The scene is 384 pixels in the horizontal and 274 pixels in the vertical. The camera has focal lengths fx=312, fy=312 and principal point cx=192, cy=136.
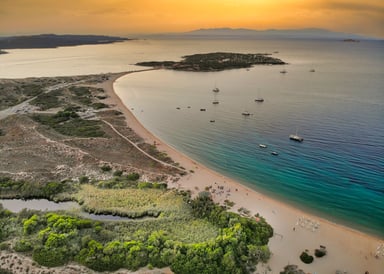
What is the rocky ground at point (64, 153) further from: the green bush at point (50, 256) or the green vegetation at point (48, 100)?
the green vegetation at point (48, 100)

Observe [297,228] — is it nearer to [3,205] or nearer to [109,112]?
[3,205]

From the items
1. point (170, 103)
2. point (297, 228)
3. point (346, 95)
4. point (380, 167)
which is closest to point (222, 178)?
point (297, 228)

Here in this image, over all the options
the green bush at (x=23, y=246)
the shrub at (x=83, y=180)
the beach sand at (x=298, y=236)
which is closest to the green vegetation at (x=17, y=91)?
the shrub at (x=83, y=180)

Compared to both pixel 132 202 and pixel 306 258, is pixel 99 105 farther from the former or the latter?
pixel 306 258

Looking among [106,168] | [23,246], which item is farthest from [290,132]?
[23,246]

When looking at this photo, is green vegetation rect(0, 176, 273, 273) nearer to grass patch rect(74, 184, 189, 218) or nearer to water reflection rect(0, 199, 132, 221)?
grass patch rect(74, 184, 189, 218)

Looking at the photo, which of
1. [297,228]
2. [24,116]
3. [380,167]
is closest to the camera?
[297,228]
